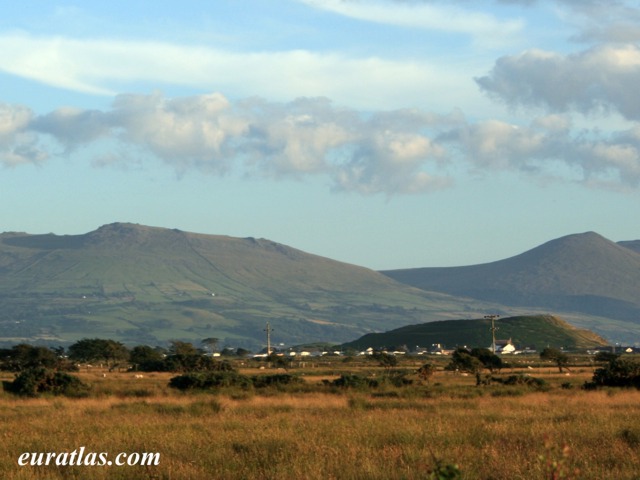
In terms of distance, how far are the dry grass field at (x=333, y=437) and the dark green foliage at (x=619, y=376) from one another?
35.0 ft

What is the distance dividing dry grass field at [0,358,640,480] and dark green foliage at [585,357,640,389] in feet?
35.0

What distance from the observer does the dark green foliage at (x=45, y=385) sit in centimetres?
4906

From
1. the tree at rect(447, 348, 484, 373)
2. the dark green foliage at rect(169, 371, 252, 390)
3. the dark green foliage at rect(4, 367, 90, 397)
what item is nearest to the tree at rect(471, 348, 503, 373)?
the tree at rect(447, 348, 484, 373)

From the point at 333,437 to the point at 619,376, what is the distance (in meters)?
31.8

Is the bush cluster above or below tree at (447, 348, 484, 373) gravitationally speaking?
above

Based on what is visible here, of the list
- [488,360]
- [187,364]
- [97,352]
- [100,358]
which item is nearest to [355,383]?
[187,364]

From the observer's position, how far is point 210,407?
3844cm

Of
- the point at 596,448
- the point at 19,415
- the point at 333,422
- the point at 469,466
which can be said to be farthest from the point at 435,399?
the point at 469,466

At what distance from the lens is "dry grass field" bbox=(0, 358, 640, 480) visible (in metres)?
22.0

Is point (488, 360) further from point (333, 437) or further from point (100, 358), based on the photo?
point (333, 437)

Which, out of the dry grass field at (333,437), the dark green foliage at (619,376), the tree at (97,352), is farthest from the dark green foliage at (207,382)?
the tree at (97,352)

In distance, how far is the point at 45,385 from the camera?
5047 cm

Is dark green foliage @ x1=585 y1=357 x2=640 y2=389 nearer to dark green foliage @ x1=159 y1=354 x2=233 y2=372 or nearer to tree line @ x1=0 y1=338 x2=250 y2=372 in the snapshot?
tree line @ x1=0 y1=338 x2=250 y2=372

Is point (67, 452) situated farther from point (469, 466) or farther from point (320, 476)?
point (469, 466)
